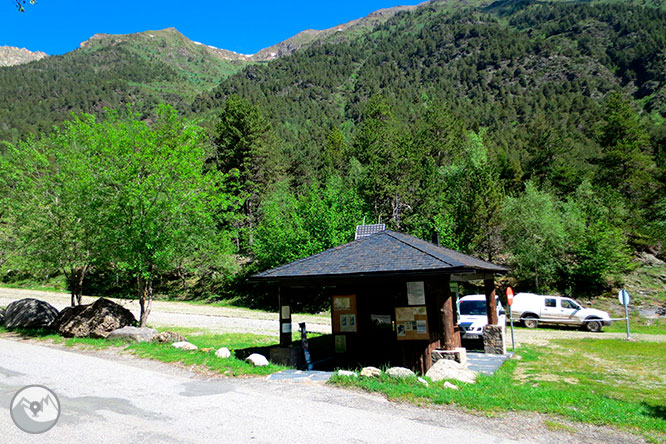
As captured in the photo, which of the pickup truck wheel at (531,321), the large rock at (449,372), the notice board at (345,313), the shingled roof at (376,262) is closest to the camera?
the large rock at (449,372)

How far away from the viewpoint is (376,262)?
11047 millimetres

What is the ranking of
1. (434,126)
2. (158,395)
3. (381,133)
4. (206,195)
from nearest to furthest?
1. (158,395)
2. (206,195)
3. (381,133)
4. (434,126)

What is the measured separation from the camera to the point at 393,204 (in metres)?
33.5

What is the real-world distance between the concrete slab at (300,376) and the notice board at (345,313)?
1990 millimetres

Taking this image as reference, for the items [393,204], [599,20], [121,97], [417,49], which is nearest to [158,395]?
[393,204]

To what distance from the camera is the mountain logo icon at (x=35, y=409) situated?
605cm

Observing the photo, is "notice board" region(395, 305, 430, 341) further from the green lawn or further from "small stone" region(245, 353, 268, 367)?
"small stone" region(245, 353, 268, 367)

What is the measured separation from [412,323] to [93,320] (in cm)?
1232

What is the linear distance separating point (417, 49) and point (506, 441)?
7161 inches

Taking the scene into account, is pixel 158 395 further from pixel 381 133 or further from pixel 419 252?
pixel 381 133

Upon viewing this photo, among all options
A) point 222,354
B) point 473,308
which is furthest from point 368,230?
point 222,354

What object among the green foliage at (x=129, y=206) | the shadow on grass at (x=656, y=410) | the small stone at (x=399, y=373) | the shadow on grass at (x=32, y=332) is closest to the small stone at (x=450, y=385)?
the small stone at (x=399, y=373)

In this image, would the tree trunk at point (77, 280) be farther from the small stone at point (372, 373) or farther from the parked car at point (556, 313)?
the parked car at point (556, 313)

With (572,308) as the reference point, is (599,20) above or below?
above
